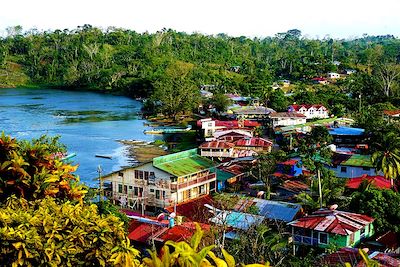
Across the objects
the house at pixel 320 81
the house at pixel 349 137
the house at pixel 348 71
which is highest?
the house at pixel 348 71

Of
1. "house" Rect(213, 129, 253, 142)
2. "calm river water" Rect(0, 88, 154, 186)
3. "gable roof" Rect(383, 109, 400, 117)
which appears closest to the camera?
"calm river water" Rect(0, 88, 154, 186)

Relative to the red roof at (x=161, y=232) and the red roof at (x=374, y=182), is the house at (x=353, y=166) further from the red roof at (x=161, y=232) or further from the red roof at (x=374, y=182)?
the red roof at (x=161, y=232)

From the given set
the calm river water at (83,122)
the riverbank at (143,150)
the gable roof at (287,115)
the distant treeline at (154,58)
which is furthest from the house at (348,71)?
the riverbank at (143,150)

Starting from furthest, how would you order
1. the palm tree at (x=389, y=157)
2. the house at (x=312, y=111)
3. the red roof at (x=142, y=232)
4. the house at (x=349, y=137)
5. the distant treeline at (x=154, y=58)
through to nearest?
the distant treeline at (x=154, y=58)
the house at (x=312, y=111)
the house at (x=349, y=137)
the palm tree at (x=389, y=157)
the red roof at (x=142, y=232)

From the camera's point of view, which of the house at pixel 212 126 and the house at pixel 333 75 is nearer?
the house at pixel 212 126

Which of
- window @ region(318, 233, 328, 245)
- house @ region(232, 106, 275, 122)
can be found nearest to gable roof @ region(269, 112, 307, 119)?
house @ region(232, 106, 275, 122)

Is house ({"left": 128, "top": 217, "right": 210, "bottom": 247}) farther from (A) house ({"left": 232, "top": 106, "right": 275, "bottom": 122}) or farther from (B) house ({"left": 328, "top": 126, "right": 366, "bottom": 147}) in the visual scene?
(A) house ({"left": 232, "top": 106, "right": 275, "bottom": 122})

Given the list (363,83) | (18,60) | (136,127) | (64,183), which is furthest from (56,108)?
(64,183)

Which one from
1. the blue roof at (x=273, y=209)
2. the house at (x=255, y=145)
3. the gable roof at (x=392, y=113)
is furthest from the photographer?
the gable roof at (x=392, y=113)
